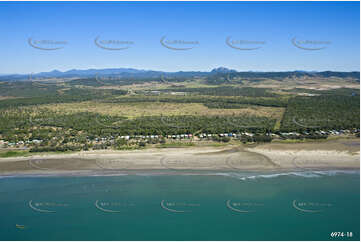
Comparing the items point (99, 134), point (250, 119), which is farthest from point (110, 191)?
point (250, 119)

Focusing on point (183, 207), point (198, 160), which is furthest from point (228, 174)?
point (183, 207)

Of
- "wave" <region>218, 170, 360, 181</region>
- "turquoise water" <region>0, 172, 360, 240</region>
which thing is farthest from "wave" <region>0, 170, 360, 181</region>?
"turquoise water" <region>0, 172, 360, 240</region>

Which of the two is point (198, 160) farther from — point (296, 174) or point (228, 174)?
point (296, 174)

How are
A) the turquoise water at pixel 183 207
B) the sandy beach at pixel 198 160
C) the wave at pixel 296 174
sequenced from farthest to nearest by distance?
the sandy beach at pixel 198 160 → the wave at pixel 296 174 → the turquoise water at pixel 183 207

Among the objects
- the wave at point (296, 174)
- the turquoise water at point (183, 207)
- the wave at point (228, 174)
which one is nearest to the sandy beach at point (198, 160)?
the wave at point (228, 174)

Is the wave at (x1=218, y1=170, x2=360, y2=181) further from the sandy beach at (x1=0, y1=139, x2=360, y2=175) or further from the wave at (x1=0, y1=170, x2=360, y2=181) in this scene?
the sandy beach at (x1=0, y1=139, x2=360, y2=175)

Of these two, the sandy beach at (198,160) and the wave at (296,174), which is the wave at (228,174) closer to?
the wave at (296,174)
